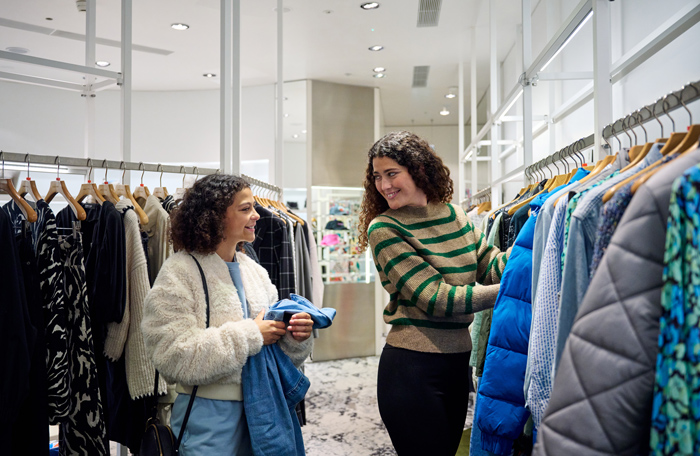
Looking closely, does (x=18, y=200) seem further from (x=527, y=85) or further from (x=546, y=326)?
(x=527, y=85)

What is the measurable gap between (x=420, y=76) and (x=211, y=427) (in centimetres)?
581

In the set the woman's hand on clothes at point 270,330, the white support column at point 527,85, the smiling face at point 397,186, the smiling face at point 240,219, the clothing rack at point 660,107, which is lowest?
the woman's hand on clothes at point 270,330

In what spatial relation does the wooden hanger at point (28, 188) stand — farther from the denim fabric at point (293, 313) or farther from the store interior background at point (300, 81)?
the store interior background at point (300, 81)

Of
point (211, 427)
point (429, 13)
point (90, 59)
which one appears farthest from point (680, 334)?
point (429, 13)

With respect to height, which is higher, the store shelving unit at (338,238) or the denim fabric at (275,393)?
the store shelving unit at (338,238)

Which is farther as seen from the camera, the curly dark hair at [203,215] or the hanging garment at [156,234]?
the hanging garment at [156,234]

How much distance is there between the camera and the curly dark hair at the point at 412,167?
5.80 feet

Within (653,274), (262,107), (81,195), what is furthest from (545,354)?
(262,107)

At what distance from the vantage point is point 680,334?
0.70 meters

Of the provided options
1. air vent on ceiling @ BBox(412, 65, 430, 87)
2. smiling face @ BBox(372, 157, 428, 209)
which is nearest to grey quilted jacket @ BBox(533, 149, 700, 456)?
smiling face @ BBox(372, 157, 428, 209)

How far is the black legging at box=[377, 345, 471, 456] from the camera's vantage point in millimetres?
1604

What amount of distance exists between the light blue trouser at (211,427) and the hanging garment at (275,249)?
54.8 inches

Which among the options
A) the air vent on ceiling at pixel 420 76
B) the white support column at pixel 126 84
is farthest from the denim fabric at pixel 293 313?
the air vent on ceiling at pixel 420 76

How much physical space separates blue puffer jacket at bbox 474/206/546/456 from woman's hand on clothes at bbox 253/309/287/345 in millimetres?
661
